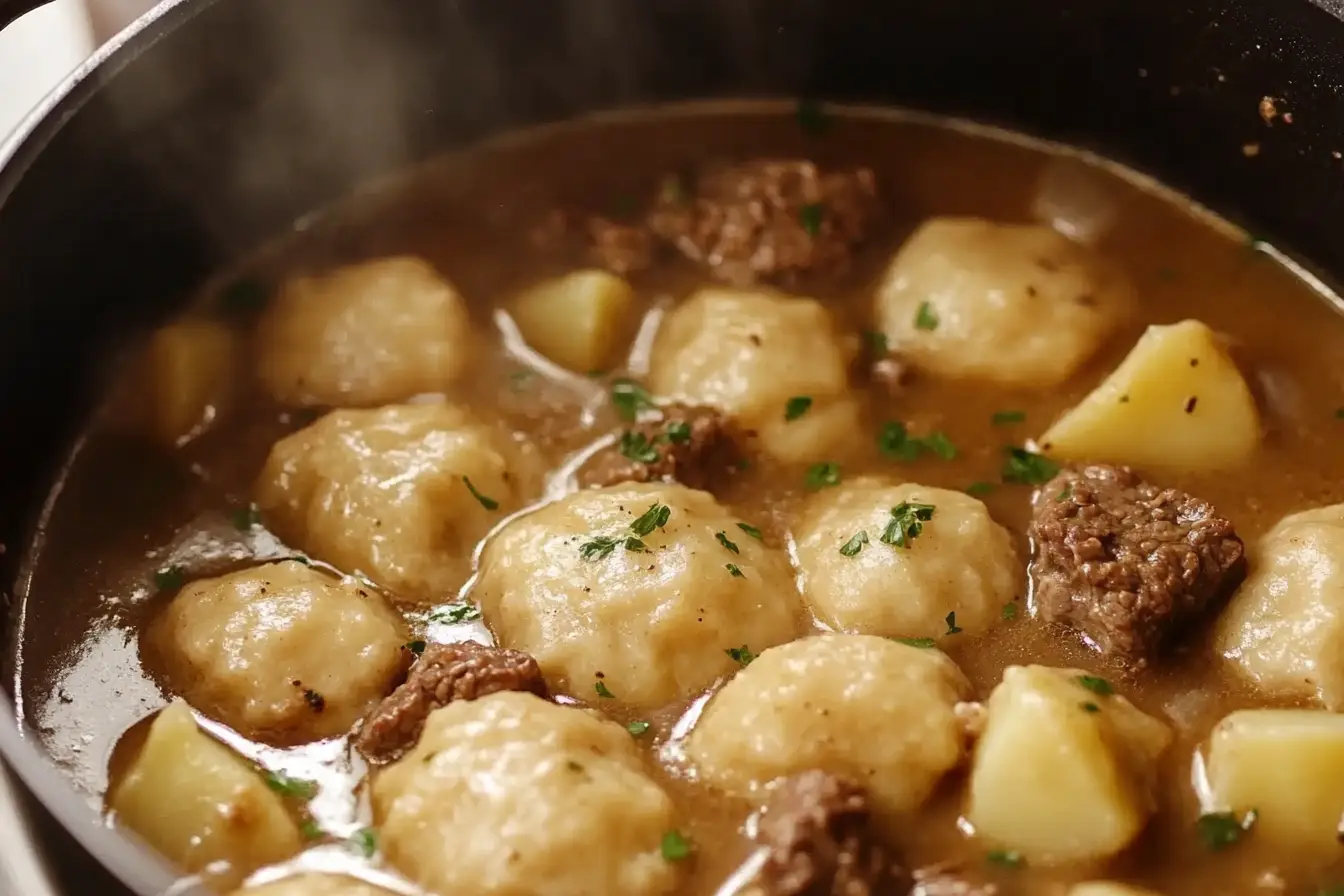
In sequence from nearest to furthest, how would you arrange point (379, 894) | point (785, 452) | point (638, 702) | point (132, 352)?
point (379, 894), point (638, 702), point (785, 452), point (132, 352)

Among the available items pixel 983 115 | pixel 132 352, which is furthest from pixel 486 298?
pixel 983 115

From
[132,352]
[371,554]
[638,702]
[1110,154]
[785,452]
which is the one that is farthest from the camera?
[1110,154]

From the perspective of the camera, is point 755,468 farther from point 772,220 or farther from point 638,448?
point 772,220

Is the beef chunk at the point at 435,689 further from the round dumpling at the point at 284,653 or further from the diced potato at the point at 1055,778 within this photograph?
the diced potato at the point at 1055,778

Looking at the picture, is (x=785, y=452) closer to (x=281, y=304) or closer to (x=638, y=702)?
(x=638, y=702)

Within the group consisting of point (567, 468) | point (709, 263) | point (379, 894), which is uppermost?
point (709, 263)

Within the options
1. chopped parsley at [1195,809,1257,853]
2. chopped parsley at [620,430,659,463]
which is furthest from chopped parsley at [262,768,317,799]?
chopped parsley at [1195,809,1257,853]
